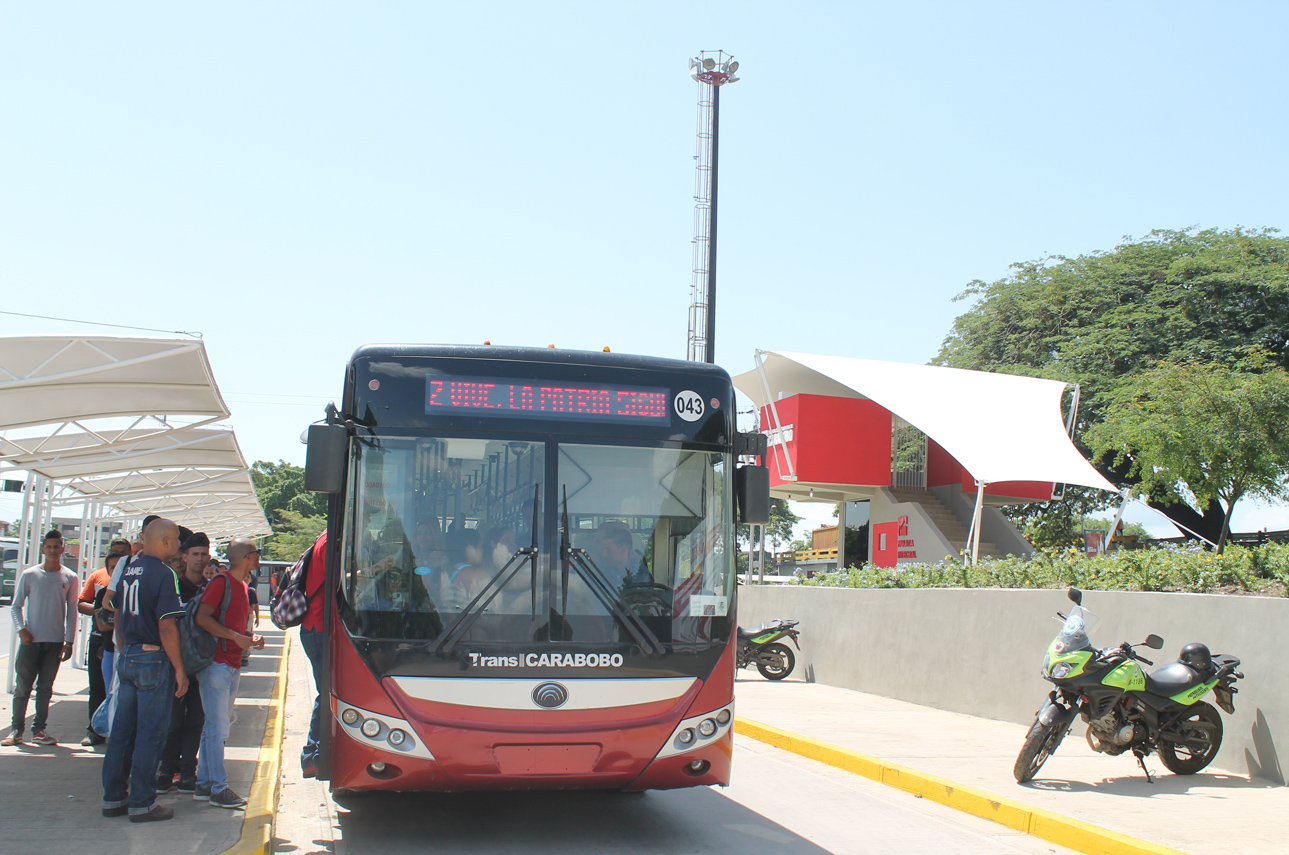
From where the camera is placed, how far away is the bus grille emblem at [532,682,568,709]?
19.4 ft

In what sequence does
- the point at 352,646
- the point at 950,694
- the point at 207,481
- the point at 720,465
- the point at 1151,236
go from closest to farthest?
the point at 352,646 → the point at 720,465 → the point at 950,694 → the point at 207,481 → the point at 1151,236

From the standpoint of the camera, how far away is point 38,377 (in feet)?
30.0

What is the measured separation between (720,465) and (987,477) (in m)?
16.9

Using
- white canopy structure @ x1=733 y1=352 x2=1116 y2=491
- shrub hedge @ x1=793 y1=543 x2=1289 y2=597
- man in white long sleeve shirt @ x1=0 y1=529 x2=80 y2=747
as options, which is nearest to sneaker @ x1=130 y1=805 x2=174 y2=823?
man in white long sleeve shirt @ x1=0 y1=529 x2=80 y2=747

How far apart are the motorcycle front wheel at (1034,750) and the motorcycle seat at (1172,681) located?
2.81 feet

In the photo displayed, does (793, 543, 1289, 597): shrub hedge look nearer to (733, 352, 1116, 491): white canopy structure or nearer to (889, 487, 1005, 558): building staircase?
(733, 352, 1116, 491): white canopy structure

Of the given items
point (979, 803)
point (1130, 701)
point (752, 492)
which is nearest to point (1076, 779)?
point (1130, 701)

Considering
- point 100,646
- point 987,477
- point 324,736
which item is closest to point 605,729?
point 324,736

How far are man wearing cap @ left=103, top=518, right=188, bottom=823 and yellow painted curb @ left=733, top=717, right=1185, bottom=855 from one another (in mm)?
5302

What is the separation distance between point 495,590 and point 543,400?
1.15 m

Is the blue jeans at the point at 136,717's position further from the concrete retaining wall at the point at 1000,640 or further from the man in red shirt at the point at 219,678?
the concrete retaining wall at the point at 1000,640

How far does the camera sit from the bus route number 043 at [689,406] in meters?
6.59

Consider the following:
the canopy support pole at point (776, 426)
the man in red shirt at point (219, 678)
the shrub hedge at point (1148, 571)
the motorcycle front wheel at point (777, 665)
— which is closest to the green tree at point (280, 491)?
the canopy support pole at point (776, 426)

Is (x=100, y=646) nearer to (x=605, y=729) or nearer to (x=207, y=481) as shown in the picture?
(x=605, y=729)
